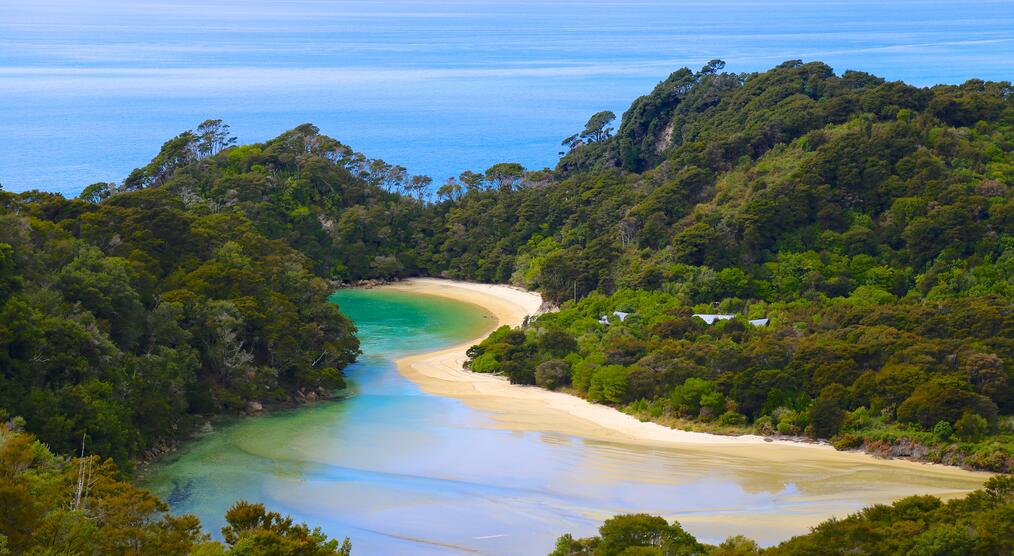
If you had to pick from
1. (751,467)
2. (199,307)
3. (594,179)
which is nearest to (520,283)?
(594,179)

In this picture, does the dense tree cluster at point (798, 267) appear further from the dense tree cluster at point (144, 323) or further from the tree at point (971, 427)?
the dense tree cluster at point (144, 323)

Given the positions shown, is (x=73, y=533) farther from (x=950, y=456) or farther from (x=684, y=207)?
(x=684, y=207)

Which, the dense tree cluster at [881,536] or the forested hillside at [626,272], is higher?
the forested hillside at [626,272]

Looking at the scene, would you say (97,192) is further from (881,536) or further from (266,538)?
(881,536)

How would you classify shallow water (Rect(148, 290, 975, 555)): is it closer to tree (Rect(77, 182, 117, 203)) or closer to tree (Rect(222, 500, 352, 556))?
tree (Rect(222, 500, 352, 556))

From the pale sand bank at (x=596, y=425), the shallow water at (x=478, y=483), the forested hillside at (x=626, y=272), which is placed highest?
the forested hillside at (x=626, y=272)

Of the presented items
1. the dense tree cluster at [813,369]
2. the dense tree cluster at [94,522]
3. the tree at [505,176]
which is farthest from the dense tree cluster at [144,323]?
the tree at [505,176]
